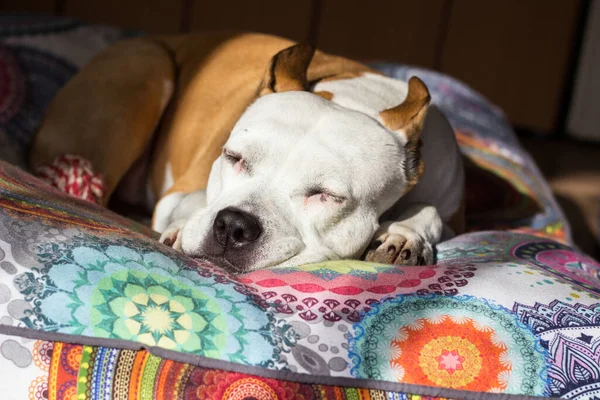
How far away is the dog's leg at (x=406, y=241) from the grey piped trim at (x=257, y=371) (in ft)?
1.91

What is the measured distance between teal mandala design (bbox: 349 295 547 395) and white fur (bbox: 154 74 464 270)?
1.15 ft

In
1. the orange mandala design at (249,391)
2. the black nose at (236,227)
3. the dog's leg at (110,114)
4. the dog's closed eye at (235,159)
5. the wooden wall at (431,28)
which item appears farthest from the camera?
the wooden wall at (431,28)

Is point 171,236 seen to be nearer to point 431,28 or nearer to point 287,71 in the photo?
point 287,71

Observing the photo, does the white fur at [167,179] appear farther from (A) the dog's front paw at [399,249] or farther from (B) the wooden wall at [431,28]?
(B) the wooden wall at [431,28]

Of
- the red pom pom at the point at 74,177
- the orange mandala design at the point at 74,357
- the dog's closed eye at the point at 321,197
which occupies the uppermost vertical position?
the dog's closed eye at the point at 321,197

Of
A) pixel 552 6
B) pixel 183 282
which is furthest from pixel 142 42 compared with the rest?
pixel 552 6

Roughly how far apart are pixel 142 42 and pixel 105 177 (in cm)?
67

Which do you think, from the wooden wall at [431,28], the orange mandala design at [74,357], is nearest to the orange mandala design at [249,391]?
the orange mandala design at [74,357]

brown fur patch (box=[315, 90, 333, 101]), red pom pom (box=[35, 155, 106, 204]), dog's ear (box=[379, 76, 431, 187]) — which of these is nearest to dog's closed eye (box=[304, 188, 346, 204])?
dog's ear (box=[379, 76, 431, 187])

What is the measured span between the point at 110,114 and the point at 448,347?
1701mm

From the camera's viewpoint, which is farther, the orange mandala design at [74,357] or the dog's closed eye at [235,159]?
the dog's closed eye at [235,159]

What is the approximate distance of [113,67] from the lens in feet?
8.93

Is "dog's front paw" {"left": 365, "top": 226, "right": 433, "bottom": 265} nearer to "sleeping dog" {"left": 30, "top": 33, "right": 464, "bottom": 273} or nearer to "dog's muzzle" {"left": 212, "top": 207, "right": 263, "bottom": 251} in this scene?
"sleeping dog" {"left": 30, "top": 33, "right": 464, "bottom": 273}

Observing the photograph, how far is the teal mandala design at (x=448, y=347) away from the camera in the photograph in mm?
1227
